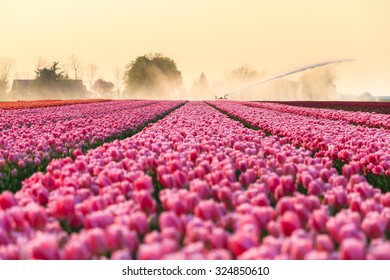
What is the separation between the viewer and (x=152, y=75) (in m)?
103

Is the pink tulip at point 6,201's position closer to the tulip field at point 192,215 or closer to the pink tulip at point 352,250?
the tulip field at point 192,215

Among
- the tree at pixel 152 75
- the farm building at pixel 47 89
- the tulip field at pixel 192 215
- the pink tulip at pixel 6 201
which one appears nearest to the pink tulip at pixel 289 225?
the tulip field at pixel 192 215

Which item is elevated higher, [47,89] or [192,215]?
[47,89]

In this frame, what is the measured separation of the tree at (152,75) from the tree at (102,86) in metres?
21.5

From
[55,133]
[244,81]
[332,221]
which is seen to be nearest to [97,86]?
[244,81]

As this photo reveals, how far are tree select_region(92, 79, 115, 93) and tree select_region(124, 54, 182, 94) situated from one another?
21.5 meters

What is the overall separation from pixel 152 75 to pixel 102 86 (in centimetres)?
2635

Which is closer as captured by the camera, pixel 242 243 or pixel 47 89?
pixel 242 243

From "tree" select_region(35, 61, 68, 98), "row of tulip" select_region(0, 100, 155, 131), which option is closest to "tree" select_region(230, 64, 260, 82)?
"tree" select_region(35, 61, 68, 98)

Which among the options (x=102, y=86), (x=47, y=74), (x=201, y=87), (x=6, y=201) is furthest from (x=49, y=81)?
(x=6, y=201)

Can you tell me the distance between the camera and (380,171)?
5.84 metres

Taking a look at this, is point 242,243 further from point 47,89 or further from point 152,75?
point 152,75

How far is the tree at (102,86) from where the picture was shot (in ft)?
407

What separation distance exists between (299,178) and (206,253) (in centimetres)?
225
